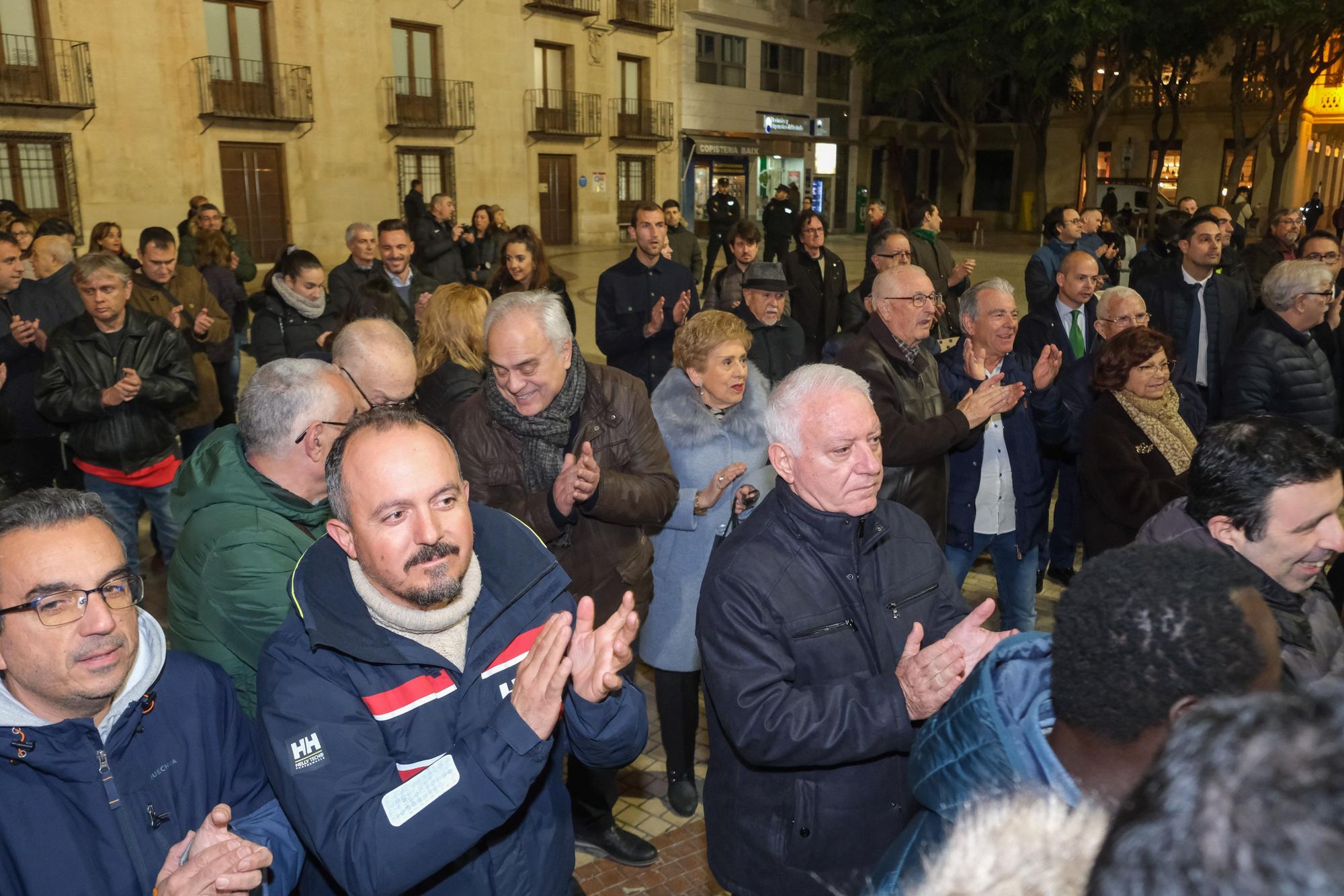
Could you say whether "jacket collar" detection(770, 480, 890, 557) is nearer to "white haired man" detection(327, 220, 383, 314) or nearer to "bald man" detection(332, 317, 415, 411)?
"bald man" detection(332, 317, 415, 411)

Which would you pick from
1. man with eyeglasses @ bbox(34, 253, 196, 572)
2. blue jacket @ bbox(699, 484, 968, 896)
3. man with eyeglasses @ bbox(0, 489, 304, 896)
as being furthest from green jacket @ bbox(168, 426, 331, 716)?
man with eyeglasses @ bbox(34, 253, 196, 572)

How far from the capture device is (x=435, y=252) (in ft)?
34.4

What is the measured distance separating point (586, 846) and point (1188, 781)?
337cm

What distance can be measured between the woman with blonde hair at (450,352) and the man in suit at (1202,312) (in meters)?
4.77

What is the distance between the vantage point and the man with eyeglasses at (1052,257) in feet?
27.0

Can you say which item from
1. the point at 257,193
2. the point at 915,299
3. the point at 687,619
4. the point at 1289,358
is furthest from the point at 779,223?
the point at 257,193

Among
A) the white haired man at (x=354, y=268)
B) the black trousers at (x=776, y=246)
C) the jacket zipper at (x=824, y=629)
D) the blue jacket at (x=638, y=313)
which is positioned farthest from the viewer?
the black trousers at (x=776, y=246)

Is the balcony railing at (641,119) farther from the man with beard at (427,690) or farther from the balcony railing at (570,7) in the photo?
the man with beard at (427,690)

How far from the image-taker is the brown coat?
6.76m

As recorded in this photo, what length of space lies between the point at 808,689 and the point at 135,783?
4.92 feet

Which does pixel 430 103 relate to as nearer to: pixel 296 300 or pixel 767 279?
pixel 296 300

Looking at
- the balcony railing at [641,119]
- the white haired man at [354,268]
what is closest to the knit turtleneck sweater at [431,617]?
the white haired man at [354,268]

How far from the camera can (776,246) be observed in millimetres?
16047

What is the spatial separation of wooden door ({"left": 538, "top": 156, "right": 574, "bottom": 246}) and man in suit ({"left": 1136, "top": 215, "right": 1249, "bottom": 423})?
25.3m
